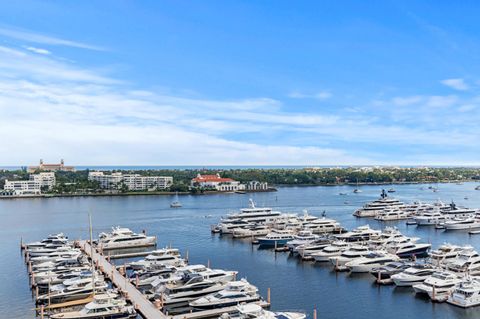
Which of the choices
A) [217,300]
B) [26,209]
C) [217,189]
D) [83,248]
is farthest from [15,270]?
[217,189]

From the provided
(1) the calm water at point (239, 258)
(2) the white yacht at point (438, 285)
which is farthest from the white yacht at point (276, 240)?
(2) the white yacht at point (438, 285)

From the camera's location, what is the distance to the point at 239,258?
35562 mm

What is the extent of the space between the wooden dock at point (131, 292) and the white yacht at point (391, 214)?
36.2m

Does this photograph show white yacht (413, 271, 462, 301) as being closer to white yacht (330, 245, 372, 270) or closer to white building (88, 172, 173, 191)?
white yacht (330, 245, 372, 270)

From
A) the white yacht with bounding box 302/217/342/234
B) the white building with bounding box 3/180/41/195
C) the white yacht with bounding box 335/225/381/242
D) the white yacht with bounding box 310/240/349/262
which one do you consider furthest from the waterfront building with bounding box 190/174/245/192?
the white yacht with bounding box 310/240/349/262

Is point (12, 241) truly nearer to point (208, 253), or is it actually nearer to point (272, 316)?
point (208, 253)

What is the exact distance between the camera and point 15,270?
104 feet

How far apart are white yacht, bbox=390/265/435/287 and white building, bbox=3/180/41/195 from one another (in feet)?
297

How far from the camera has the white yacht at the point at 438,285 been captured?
24.0 m

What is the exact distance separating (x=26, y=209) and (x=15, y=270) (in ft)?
150

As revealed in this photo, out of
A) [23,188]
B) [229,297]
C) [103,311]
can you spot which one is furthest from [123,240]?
[23,188]

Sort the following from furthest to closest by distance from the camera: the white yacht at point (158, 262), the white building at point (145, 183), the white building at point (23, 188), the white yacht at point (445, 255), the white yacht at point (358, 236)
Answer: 1. the white building at point (145, 183)
2. the white building at point (23, 188)
3. the white yacht at point (358, 236)
4. the white yacht at point (445, 255)
5. the white yacht at point (158, 262)

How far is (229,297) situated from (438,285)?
35.2 feet

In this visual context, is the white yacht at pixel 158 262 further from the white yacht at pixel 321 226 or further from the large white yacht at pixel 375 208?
the large white yacht at pixel 375 208
